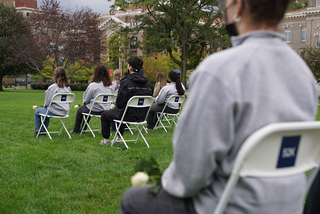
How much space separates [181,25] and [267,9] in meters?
25.8

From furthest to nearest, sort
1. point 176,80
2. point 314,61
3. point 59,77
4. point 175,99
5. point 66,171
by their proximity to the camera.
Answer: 1. point 314,61
2. point 176,80
3. point 175,99
4. point 59,77
5. point 66,171

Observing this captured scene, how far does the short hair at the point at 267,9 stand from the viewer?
1348mm

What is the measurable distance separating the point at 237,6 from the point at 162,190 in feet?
3.00

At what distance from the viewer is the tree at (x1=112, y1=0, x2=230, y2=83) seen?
24.2 m

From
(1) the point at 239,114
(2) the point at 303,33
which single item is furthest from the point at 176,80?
(2) the point at 303,33

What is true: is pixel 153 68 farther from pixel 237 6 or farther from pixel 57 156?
pixel 237 6

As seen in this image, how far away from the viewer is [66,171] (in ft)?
15.9

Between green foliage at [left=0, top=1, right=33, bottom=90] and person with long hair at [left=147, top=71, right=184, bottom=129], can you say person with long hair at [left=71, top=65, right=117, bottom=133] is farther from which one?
green foliage at [left=0, top=1, right=33, bottom=90]

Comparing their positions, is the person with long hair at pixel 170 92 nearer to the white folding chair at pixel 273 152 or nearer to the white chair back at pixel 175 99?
the white chair back at pixel 175 99

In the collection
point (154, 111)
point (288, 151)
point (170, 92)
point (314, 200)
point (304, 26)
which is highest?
point (304, 26)

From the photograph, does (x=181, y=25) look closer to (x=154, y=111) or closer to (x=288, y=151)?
(x=154, y=111)

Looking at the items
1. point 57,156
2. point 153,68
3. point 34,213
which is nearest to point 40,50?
point 153,68

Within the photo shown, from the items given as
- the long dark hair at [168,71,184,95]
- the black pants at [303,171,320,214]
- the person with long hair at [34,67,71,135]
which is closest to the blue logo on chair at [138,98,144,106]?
the person with long hair at [34,67,71,135]

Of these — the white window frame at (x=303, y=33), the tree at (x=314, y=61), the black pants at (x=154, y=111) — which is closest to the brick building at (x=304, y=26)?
the white window frame at (x=303, y=33)
